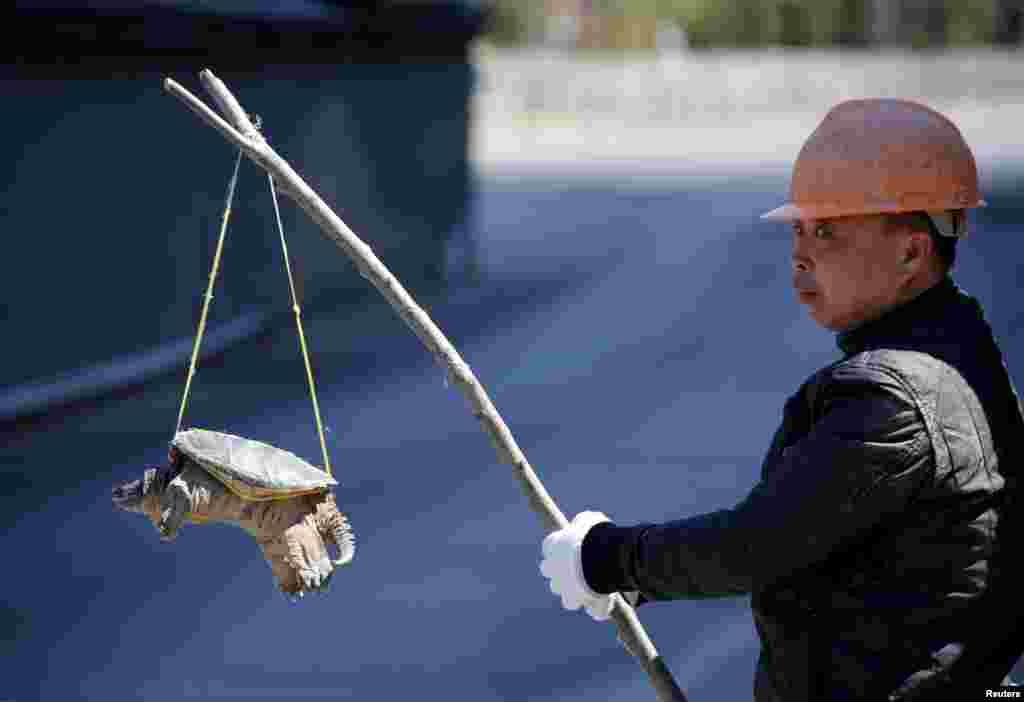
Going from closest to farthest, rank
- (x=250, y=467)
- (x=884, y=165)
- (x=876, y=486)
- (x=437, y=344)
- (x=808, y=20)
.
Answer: (x=876, y=486), (x=884, y=165), (x=437, y=344), (x=250, y=467), (x=808, y=20)

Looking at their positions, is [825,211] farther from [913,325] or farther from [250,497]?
[250,497]

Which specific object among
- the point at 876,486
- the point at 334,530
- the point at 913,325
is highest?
the point at 913,325

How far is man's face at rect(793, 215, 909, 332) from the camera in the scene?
2.58 metres

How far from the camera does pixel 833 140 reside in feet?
8.54

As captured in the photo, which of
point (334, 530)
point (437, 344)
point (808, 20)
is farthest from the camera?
point (808, 20)

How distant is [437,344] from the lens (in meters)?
3.03

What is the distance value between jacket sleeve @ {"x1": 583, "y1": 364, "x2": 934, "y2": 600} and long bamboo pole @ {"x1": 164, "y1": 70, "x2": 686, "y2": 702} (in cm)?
51

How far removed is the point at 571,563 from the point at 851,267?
704mm

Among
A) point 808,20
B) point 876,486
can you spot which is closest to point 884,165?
point 876,486

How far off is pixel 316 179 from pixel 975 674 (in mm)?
14261

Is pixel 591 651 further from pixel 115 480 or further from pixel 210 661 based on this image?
pixel 115 480

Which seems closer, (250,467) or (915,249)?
(915,249)

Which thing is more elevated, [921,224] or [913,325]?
[921,224]

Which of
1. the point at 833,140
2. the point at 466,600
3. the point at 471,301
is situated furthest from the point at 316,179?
the point at 833,140
